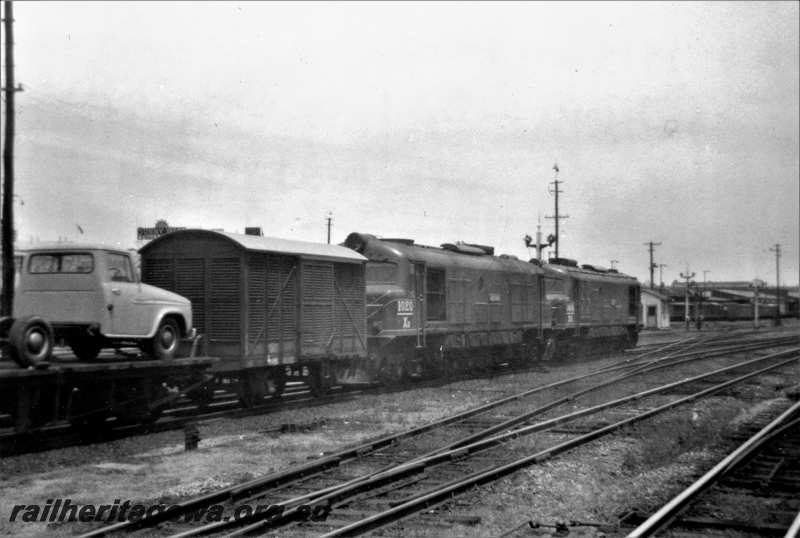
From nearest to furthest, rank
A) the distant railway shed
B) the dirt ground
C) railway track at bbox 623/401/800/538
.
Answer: railway track at bbox 623/401/800/538 < the dirt ground < the distant railway shed

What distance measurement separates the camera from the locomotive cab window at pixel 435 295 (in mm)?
20625

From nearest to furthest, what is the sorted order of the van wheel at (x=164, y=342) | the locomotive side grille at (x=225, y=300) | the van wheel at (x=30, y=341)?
the van wheel at (x=30, y=341) → the van wheel at (x=164, y=342) → the locomotive side grille at (x=225, y=300)

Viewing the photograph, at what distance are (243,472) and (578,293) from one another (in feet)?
75.3

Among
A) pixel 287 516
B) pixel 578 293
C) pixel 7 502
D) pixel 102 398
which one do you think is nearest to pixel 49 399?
pixel 102 398

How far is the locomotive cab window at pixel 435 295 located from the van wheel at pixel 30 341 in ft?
38.2

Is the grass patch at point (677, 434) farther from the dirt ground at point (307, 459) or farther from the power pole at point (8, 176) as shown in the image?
the power pole at point (8, 176)

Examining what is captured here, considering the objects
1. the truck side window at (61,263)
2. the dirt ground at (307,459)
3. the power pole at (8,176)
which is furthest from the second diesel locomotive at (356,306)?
the power pole at (8,176)

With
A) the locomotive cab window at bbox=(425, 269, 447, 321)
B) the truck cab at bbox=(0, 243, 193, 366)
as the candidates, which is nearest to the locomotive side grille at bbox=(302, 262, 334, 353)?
the locomotive cab window at bbox=(425, 269, 447, 321)

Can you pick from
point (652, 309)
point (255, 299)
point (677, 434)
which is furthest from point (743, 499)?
point (652, 309)

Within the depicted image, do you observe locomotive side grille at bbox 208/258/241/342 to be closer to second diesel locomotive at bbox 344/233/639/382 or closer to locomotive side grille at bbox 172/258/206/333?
locomotive side grille at bbox 172/258/206/333

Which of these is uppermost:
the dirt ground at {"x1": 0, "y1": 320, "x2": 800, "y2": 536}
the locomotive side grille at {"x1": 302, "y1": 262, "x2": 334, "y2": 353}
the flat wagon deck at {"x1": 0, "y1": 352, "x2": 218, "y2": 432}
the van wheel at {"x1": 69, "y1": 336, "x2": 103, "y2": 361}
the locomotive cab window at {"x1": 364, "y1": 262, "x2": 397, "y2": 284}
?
the locomotive cab window at {"x1": 364, "y1": 262, "x2": 397, "y2": 284}

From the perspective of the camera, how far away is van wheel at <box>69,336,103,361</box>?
1136 cm

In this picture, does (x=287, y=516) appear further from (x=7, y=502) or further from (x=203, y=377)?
(x=203, y=377)

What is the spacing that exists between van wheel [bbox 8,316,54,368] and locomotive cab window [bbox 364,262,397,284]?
1015cm
